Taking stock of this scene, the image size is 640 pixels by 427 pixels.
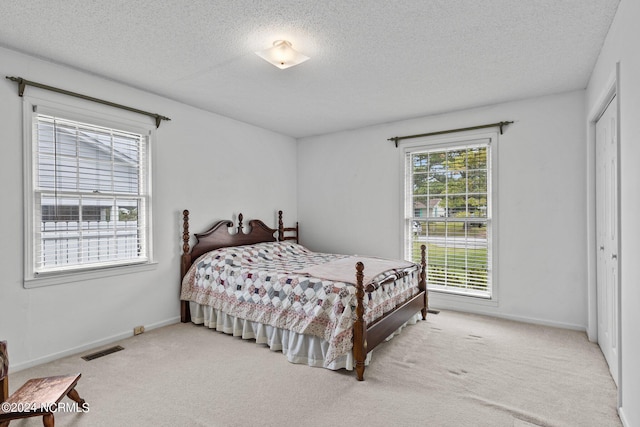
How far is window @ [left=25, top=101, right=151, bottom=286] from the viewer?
2.83 metres

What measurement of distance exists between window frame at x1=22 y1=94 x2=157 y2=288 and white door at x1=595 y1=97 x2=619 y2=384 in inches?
164

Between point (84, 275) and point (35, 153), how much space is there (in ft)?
3.72

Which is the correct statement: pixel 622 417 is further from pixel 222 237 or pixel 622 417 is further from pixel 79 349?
pixel 79 349

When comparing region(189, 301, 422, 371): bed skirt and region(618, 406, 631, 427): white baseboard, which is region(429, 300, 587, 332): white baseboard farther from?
region(618, 406, 631, 427): white baseboard

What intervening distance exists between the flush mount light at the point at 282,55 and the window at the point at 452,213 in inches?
96.4

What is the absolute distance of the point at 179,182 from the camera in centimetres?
392

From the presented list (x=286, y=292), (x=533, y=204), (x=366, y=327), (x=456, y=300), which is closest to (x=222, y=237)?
(x=286, y=292)

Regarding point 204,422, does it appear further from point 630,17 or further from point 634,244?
point 630,17

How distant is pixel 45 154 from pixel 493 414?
13.0 ft

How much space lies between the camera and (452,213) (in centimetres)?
433

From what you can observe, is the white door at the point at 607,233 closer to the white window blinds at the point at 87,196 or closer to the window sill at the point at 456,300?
the window sill at the point at 456,300

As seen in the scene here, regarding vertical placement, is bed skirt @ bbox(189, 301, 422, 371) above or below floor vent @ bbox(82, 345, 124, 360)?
above

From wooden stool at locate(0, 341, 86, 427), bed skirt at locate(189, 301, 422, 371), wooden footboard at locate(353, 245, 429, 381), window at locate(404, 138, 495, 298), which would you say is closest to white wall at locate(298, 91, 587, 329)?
window at locate(404, 138, 495, 298)

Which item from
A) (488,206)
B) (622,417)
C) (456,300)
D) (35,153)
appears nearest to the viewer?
(622,417)
